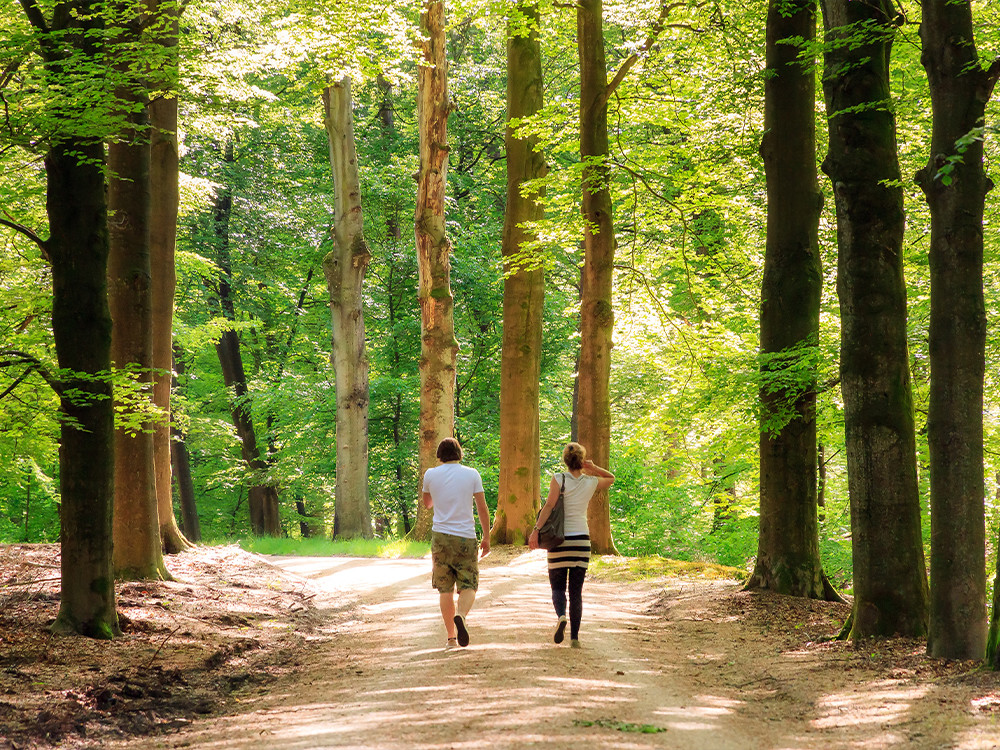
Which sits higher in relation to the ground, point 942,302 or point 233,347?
point 233,347

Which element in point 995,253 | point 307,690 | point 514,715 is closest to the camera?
point 514,715

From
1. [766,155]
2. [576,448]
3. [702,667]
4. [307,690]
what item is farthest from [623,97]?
[307,690]

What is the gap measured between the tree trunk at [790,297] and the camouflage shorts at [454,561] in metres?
4.92

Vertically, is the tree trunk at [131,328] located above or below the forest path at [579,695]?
above

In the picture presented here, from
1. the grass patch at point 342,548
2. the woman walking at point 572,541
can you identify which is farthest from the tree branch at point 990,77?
the grass patch at point 342,548

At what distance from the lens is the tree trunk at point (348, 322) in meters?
23.3

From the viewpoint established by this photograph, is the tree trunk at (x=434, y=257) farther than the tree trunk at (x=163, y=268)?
Yes

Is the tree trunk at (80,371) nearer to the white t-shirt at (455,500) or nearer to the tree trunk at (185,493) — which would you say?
the white t-shirt at (455,500)

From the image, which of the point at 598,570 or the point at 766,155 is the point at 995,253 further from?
the point at 598,570

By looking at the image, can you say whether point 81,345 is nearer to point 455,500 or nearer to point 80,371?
point 80,371

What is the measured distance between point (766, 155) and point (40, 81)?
27.9 ft

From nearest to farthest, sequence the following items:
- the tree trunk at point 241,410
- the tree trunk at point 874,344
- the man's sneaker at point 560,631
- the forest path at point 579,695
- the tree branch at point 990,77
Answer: the forest path at point 579,695 < the tree branch at point 990,77 < the man's sneaker at point 560,631 < the tree trunk at point 874,344 < the tree trunk at point 241,410

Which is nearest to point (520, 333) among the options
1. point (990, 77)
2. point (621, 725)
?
point (990, 77)

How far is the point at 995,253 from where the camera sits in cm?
1316
